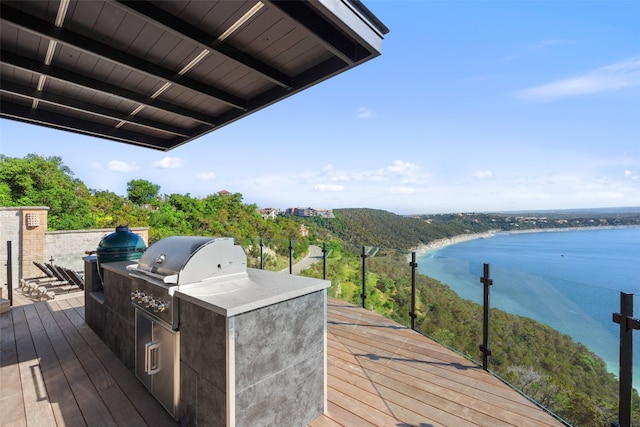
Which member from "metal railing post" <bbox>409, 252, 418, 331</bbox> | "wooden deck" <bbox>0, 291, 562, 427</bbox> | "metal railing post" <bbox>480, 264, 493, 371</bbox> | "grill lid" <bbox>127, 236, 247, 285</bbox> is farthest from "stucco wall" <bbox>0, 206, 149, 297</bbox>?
"metal railing post" <bbox>480, 264, 493, 371</bbox>

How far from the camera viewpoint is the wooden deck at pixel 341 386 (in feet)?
6.94

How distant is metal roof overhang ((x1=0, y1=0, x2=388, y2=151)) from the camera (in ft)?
6.87

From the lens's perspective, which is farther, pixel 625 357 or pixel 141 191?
pixel 141 191

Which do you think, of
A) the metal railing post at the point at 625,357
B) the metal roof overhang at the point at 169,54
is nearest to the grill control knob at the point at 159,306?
the metal roof overhang at the point at 169,54

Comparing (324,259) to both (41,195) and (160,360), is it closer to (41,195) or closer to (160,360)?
(160,360)

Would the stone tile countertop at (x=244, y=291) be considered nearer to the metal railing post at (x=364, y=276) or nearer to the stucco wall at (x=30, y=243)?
the metal railing post at (x=364, y=276)

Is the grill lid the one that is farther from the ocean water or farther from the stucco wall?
the stucco wall

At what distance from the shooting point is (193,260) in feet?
6.68

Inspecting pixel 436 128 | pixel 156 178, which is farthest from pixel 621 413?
pixel 156 178

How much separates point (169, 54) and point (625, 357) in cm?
429

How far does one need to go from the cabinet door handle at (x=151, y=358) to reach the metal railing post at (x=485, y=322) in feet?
9.75

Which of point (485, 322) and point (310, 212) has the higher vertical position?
point (310, 212)

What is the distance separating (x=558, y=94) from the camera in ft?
63.4

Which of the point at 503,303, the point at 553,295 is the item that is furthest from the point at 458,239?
the point at 553,295
